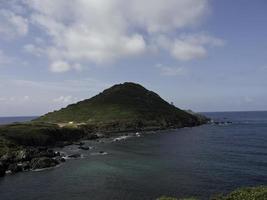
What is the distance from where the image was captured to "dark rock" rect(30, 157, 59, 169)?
10800cm

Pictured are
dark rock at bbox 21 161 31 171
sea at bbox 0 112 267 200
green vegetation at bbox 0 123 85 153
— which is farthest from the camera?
green vegetation at bbox 0 123 85 153

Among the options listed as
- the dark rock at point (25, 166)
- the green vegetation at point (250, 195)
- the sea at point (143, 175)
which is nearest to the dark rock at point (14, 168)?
the dark rock at point (25, 166)

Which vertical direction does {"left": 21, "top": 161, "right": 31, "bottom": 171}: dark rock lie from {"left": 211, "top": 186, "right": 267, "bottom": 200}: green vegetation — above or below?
below

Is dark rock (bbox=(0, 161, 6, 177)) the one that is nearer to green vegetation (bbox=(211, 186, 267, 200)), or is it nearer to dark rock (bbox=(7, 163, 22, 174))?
dark rock (bbox=(7, 163, 22, 174))

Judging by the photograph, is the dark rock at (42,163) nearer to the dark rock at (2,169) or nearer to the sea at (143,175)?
the sea at (143,175)

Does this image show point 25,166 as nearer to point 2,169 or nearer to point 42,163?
point 42,163

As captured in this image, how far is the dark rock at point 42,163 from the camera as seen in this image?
354 feet

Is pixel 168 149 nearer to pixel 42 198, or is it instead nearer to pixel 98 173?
pixel 98 173

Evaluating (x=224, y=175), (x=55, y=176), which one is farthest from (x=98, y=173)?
(x=224, y=175)

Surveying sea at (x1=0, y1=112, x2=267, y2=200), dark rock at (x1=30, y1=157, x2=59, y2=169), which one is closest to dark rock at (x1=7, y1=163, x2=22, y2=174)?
dark rock at (x1=30, y1=157, x2=59, y2=169)

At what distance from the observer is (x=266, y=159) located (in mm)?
114125

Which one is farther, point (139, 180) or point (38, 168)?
point (38, 168)

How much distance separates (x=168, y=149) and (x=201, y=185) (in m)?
64.0

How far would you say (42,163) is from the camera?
10912 cm
